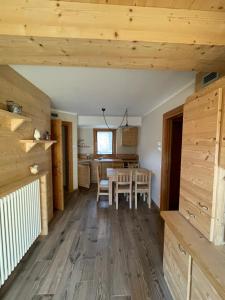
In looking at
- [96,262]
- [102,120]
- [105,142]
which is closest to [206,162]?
[96,262]

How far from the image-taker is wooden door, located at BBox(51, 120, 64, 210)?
329 centimetres

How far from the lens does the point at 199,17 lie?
3.70 feet

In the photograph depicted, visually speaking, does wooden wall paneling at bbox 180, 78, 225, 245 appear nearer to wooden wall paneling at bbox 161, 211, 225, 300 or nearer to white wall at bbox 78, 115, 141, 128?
wooden wall paneling at bbox 161, 211, 225, 300

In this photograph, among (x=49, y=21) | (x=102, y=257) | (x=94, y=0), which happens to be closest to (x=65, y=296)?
(x=102, y=257)

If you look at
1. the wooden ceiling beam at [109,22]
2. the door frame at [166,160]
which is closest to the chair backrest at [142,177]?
the door frame at [166,160]

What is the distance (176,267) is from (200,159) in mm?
1021

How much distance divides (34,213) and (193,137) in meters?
2.12

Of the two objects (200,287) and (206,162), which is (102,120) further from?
(200,287)

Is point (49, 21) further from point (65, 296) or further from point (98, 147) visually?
point (98, 147)

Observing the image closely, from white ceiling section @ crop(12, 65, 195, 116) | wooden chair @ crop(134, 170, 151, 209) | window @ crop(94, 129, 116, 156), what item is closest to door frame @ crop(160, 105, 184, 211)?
wooden chair @ crop(134, 170, 151, 209)

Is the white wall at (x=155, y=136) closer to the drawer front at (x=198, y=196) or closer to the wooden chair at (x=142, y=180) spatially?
the wooden chair at (x=142, y=180)

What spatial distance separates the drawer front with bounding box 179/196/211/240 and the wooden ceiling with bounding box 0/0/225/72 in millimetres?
1269

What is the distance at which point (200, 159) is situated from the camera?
51.8 inches

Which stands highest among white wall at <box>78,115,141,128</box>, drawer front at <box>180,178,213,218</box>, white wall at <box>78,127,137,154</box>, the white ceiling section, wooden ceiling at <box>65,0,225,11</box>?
wooden ceiling at <box>65,0,225,11</box>
